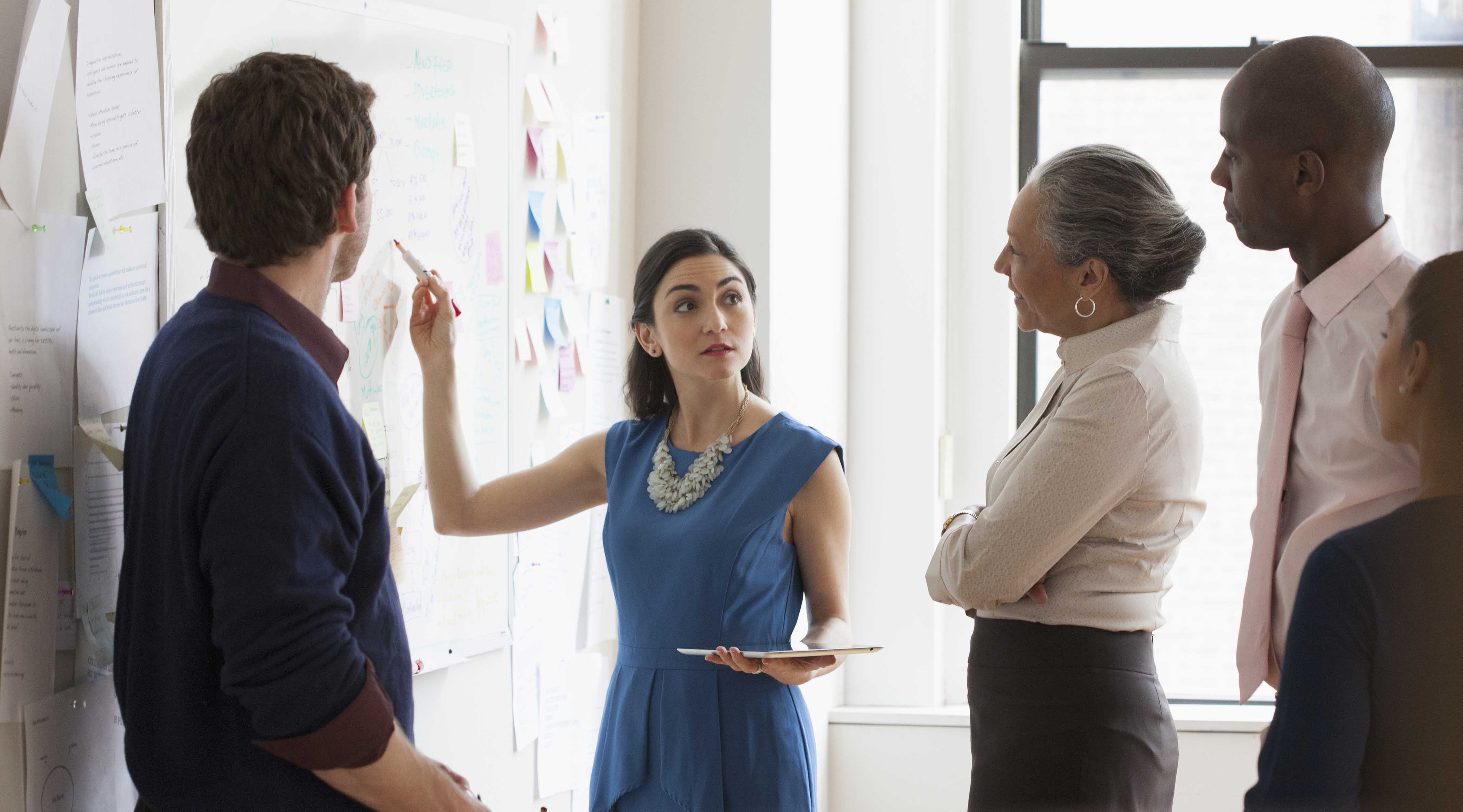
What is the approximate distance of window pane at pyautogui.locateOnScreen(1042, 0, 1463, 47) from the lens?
9.10ft

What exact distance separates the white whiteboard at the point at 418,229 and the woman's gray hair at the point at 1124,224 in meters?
0.88

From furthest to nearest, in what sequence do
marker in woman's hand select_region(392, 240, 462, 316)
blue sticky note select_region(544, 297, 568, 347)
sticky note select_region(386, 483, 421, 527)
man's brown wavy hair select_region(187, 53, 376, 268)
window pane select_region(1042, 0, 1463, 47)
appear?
window pane select_region(1042, 0, 1463, 47), blue sticky note select_region(544, 297, 568, 347), sticky note select_region(386, 483, 421, 527), marker in woman's hand select_region(392, 240, 462, 316), man's brown wavy hair select_region(187, 53, 376, 268)

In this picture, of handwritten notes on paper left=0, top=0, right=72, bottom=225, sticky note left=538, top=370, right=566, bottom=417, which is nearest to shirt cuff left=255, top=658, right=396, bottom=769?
handwritten notes on paper left=0, top=0, right=72, bottom=225

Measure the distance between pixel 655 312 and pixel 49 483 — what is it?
863 mm

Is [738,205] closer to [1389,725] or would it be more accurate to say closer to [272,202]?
[272,202]

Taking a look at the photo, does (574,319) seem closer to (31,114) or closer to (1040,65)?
(31,114)

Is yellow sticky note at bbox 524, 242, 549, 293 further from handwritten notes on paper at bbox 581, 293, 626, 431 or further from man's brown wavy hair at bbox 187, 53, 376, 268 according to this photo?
man's brown wavy hair at bbox 187, 53, 376, 268

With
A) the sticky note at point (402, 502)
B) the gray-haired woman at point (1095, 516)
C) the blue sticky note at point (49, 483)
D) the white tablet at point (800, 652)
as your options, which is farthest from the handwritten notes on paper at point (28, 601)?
the gray-haired woman at point (1095, 516)

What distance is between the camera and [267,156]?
979 mm

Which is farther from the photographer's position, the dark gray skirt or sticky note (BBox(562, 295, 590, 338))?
sticky note (BBox(562, 295, 590, 338))

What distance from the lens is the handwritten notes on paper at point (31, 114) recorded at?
1.04 meters

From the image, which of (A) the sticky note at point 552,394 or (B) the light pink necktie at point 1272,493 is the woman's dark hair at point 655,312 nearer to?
(A) the sticky note at point 552,394

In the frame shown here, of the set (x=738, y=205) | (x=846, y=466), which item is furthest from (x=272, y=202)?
(x=846, y=466)

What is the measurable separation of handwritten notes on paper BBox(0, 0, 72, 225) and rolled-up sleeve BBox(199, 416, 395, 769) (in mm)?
386
